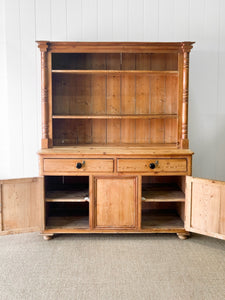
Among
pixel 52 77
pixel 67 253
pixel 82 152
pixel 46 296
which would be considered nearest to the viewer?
pixel 46 296

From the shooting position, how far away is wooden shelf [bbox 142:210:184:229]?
3.34m

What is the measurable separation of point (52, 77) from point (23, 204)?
140 cm

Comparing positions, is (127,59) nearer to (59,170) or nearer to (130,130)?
(130,130)

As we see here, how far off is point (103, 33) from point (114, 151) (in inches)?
55.1

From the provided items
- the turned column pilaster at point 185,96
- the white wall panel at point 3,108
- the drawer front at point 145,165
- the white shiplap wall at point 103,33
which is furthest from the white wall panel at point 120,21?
the drawer front at point 145,165

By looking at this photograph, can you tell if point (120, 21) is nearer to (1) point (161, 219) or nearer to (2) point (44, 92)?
(2) point (44, 92)

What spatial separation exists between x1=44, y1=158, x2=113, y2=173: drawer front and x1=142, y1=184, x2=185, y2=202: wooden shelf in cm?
51

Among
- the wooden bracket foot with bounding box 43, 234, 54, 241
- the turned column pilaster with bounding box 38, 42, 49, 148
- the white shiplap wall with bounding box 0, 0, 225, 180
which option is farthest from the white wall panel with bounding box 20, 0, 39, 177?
the wooden bracket foot with bounding box 43, 234, 54, 241

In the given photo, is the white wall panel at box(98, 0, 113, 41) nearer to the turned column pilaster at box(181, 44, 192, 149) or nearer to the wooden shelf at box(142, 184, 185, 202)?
the turned column pilaster at box(181, 44, 192, 149)

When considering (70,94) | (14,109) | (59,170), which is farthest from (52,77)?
(59,170)

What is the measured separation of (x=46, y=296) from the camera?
2.30m

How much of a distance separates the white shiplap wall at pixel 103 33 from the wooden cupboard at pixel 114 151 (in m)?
0.26

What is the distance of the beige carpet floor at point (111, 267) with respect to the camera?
236 cm

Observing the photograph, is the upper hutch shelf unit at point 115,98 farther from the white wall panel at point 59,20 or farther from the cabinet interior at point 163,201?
the cabinet interior at point 163,201
